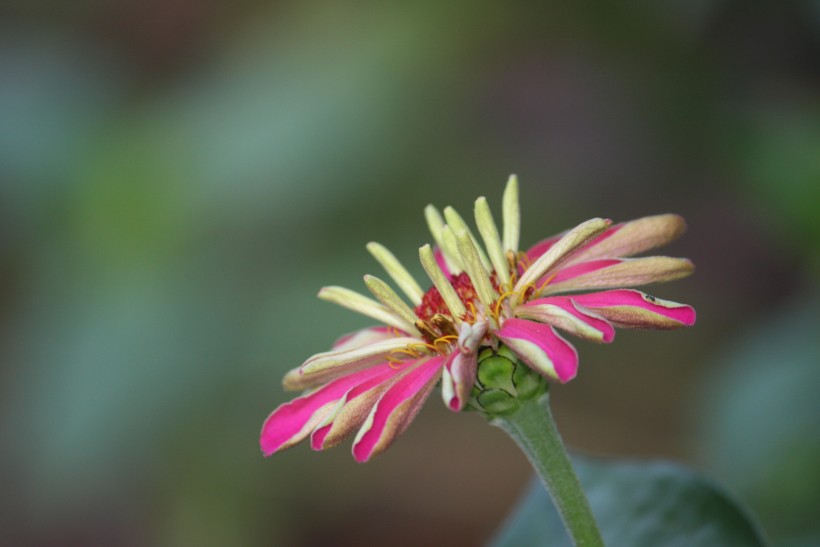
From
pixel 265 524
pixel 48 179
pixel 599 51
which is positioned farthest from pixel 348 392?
pixel 48 179

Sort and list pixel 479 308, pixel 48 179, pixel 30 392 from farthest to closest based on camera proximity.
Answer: pixel 48 179
pixel 30 392
pixel 479 308

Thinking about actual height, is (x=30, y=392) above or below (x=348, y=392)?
above

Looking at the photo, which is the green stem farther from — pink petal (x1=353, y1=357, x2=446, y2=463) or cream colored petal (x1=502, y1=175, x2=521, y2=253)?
cream colored petal (x1=502, y1=175, x2=521, y2=253)

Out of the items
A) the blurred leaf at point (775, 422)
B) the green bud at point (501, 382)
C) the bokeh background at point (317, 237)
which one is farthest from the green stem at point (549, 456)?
the bokeh background at point (317, 237)

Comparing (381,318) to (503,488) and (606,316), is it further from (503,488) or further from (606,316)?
(503,488)

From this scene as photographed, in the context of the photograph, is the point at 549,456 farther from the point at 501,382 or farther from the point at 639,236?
the point at 639,236

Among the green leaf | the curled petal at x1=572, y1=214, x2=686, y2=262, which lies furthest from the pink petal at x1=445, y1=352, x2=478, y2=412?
the green leaf

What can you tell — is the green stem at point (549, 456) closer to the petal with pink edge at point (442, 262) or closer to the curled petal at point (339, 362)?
the curled petal at point (339, 362)
